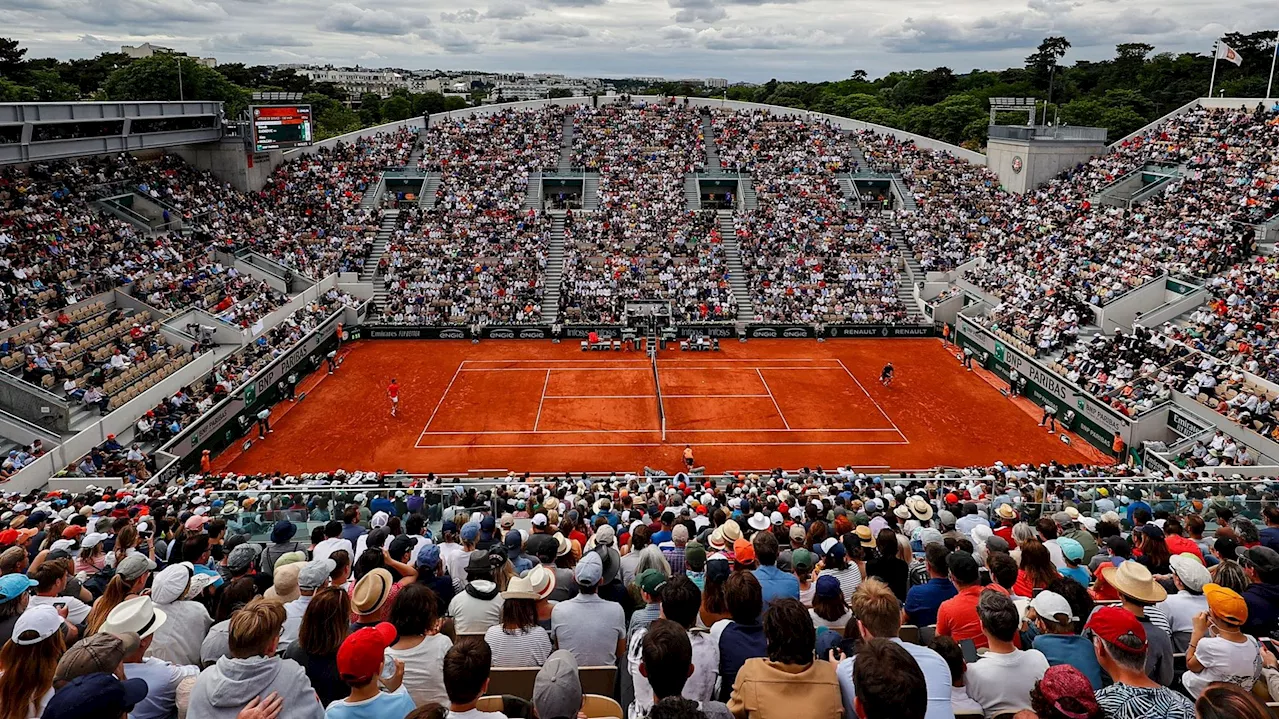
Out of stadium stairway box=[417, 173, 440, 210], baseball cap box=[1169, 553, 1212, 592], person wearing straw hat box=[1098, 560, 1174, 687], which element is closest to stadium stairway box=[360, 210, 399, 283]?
stadium stairway box=[417, 173, 440, 210]

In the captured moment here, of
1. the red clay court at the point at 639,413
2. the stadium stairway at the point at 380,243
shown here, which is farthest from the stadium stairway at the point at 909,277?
the stadium stairway at the point at 380,243

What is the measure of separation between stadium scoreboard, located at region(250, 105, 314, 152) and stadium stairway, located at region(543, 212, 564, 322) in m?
15.9

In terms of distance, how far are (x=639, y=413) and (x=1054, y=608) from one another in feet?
77.1

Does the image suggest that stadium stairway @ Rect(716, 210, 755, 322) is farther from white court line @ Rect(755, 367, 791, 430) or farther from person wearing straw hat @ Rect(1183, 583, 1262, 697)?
person wearing straw hat @ Rect(1183, 583, 1262, 697)

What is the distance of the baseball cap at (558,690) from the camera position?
14.2 ft

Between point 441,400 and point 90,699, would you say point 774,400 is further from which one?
point 90,699

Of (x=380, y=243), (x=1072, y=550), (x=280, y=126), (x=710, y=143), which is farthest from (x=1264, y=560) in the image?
(x=710, y=143)

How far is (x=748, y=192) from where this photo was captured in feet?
172

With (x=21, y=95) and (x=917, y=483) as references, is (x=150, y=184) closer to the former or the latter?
(x=21, y=95)

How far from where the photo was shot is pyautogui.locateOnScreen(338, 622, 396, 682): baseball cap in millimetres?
4461

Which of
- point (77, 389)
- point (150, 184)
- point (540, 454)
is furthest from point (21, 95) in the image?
point (540, 454)

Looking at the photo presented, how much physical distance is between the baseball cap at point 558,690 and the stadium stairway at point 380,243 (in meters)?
39.9

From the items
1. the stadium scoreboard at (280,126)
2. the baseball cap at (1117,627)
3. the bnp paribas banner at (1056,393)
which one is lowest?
the bnp paribas banner at (1056,393)

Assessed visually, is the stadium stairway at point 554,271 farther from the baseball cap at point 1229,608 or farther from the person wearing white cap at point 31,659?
the baseball cap at point 1229,608
